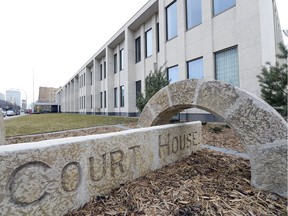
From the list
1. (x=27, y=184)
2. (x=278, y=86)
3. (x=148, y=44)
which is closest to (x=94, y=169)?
(x=27, y=184)

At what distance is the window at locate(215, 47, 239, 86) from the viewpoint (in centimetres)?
989

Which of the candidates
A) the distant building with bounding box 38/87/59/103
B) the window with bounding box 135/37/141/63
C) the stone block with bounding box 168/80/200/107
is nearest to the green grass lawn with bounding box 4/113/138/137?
the window with bounding box 135/37/141/63

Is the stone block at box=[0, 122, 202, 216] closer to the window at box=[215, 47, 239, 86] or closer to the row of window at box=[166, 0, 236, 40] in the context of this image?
the window at box=[215, 47, 239, 86]

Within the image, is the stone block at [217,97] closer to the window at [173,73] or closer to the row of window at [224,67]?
the row of window at [224,67]

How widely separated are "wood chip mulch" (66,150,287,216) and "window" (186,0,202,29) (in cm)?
1168

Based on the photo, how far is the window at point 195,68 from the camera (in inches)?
476

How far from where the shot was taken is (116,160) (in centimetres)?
240

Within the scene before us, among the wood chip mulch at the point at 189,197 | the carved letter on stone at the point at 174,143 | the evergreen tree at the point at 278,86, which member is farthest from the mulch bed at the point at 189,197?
the evergreen tree at the point at 278,86

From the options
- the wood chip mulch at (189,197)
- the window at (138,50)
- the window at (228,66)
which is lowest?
the wood chip mulch at (189,197)

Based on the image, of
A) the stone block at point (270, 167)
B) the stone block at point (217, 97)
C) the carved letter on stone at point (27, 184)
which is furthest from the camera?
the stone block at point (217, 97)

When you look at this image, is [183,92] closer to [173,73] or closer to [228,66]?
[228,66]

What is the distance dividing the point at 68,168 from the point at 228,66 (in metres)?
10.3

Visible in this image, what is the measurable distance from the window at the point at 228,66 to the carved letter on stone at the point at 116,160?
30.1 feet

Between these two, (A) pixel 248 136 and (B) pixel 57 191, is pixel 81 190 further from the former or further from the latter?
(A) pixel 248 136
